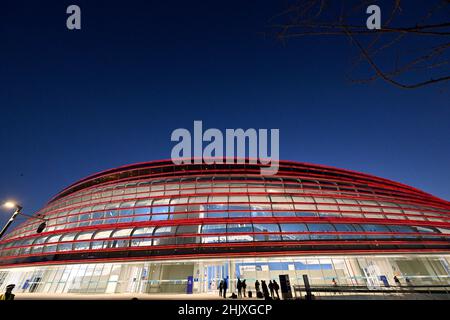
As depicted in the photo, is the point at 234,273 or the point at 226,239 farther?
the point at 226,239

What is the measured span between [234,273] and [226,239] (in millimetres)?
2922

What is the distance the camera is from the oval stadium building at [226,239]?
1808 centimetres

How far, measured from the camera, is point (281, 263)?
18531 millimetres

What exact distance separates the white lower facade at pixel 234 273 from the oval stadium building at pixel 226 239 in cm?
9

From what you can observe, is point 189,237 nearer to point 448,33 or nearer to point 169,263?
point 169,263

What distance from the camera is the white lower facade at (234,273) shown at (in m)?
17.9

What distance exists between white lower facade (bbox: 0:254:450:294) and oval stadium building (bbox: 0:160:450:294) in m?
0.09

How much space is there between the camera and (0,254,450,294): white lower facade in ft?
58.7

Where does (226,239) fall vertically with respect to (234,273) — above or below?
above

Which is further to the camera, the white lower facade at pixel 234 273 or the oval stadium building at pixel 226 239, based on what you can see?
the oval stadium building at pixel 226 239

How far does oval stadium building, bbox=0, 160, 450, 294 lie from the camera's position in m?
18.1

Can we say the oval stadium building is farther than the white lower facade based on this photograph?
Yes

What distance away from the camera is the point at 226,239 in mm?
18875
